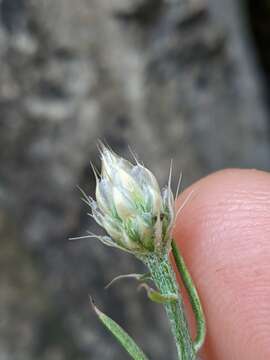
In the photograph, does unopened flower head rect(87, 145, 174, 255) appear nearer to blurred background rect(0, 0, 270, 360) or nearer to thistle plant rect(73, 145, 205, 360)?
thistle plant rect(73, 145, 205, 360)

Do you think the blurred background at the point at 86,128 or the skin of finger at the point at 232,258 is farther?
the blurred background at the point at 86,128

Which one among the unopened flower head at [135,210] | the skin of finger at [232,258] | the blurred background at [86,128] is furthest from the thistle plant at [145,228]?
the blurred background at [86,128]

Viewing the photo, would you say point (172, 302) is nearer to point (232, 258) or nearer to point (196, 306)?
point (196, 306)

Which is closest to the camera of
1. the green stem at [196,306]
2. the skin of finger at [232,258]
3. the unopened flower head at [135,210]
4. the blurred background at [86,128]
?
the unopened flower head at [135,210]

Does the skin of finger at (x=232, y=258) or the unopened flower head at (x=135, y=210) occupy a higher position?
the unopened flower head at (x=135, y=210)

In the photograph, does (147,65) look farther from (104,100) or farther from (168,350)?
(168,350)

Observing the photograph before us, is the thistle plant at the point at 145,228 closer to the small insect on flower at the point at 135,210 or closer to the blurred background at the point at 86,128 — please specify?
the small insect on flower at the point at 135,210

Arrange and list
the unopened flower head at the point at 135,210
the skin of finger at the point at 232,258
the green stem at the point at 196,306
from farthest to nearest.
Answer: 1. the skin of finger at the point at 232,258
2. the green stem at the point at 196,306
3. the unopened flower head at the point at 135,210

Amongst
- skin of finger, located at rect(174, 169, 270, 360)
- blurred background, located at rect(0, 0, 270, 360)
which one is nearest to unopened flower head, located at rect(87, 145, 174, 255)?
skin of finger, located at rect(174, 169, 270, 360)
